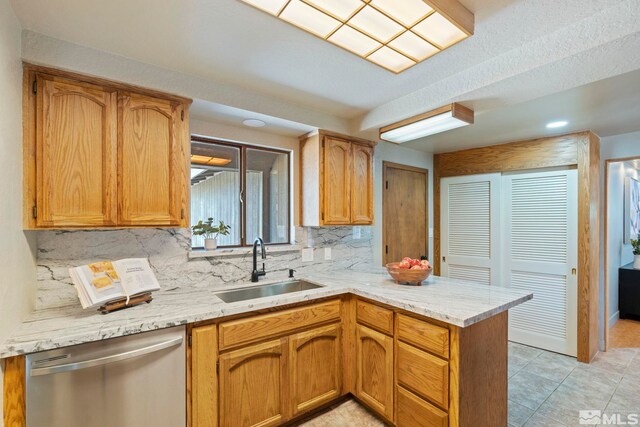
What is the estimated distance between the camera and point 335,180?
271 cm

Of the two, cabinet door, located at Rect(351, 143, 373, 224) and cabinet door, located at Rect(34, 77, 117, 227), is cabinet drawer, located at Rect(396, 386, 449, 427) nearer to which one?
cabinet door, located at Rect(351, 143, 373, 224)

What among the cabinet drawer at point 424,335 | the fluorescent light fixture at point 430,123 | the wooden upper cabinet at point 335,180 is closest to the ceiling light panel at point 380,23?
the fluorescent light fixture at point 430,123

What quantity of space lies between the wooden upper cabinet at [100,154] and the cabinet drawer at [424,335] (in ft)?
5.14

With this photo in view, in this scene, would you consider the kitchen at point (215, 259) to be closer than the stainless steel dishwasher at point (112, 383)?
No

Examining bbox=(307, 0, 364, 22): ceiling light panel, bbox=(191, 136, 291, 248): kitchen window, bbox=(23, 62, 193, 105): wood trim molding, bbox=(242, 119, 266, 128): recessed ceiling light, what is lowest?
bbox=(191, 136, 291, 248): kitchen window

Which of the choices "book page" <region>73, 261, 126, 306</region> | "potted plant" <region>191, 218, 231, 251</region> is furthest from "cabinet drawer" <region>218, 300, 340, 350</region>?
"potted plant" <region>191, 218, 231, 251</region>

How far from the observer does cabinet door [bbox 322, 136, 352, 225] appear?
104 inches

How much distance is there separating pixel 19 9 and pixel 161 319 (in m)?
1.61

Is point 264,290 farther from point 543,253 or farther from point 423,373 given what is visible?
point 543,253

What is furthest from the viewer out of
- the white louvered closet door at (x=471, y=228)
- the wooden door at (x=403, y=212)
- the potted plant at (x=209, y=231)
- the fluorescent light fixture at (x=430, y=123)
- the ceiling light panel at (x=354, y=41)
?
the white louvered closet door at (x=471, y=228)

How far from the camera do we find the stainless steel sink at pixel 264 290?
223 cm

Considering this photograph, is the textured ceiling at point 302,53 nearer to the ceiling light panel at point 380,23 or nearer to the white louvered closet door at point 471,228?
the ceiling light panel at point 380,23

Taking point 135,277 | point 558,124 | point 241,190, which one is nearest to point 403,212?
point 558,124

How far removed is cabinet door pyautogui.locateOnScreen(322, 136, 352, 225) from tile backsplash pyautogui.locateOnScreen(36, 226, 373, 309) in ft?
1.05
